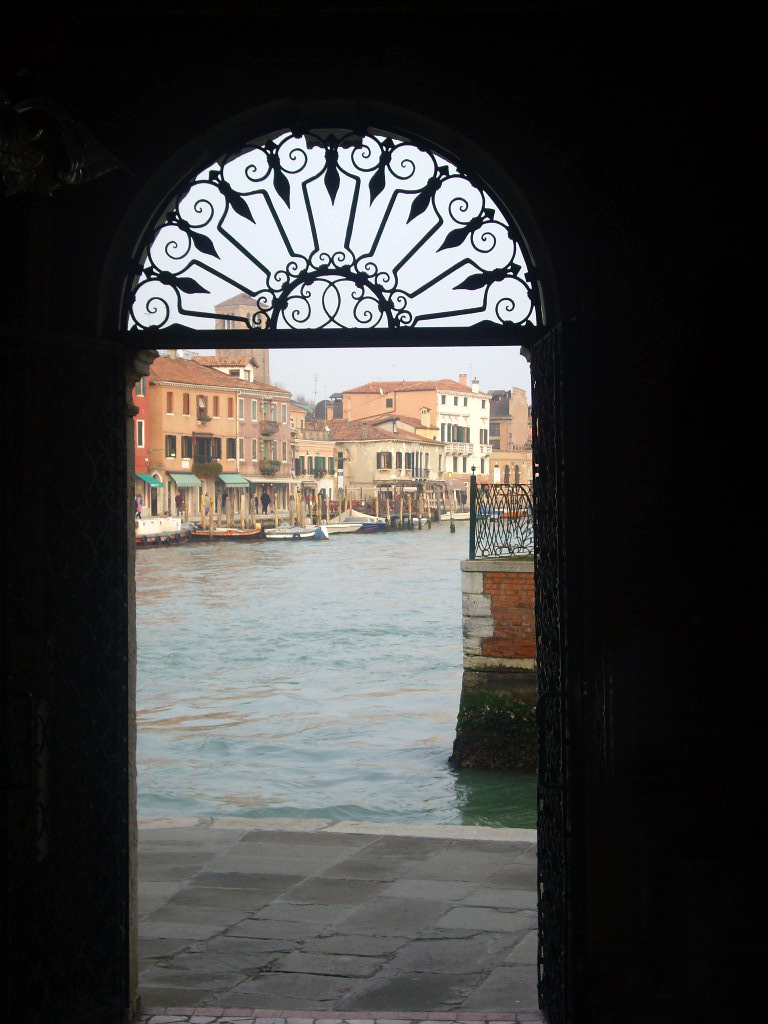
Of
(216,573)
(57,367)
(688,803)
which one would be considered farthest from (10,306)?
(216,573)

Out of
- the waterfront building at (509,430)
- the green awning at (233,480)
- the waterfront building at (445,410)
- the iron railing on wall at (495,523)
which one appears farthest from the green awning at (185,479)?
the iron railing on wall at (495,523)

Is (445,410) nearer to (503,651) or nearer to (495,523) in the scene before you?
(495,523)

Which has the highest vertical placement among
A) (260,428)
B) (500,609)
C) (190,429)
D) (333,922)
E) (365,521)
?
(260,428)

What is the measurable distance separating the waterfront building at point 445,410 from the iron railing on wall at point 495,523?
48294mm

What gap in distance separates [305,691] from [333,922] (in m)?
16.7

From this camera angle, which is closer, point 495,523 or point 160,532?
point 495,523

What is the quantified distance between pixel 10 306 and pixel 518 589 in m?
8.43

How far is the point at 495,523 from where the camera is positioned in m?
11.8

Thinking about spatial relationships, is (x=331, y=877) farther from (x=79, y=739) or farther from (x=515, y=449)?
(x=515, y=449)

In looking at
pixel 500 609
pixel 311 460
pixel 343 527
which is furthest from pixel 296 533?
pixel 500 609

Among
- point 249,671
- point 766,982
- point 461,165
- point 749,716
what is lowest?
point 249,671

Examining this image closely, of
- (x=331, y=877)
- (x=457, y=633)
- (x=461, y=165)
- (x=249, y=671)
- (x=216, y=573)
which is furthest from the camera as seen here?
(x=216, y=573)

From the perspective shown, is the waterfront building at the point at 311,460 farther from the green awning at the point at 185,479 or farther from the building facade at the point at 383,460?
the green awning at the point at 185,479

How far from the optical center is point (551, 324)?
335cm
